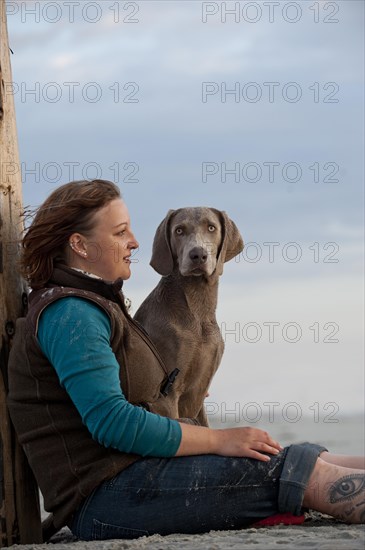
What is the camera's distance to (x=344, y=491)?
4.65m

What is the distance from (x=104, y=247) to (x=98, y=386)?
865mm

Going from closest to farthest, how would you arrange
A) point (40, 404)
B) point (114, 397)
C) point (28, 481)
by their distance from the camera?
point (114, 397), point (40, 404), point (28, 481)

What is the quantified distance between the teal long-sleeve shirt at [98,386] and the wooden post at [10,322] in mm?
767

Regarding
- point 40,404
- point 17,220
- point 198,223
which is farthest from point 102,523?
point 198,223

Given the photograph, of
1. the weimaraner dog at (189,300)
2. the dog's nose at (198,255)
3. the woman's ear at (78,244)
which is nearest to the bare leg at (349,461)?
the weimaraner dog at (189,300)

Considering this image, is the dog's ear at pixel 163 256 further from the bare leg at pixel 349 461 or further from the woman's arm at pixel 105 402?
the bare leg at pixel 349 461

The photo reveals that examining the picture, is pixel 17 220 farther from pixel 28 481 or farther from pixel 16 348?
pixel 28 481

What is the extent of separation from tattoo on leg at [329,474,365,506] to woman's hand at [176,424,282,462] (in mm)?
343

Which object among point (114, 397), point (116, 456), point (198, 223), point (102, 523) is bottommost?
point (102, 523)

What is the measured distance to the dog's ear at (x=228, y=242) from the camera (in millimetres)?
6594

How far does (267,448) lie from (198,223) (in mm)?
2180

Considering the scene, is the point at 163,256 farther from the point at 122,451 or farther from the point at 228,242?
the point at 122,451

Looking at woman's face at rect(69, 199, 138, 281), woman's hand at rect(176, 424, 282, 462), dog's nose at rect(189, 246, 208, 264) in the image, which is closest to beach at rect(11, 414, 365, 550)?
woman's hand at rect(176, 424, 282, 462)

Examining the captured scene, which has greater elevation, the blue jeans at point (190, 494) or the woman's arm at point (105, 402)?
the woman's arm at point (105, 402)
